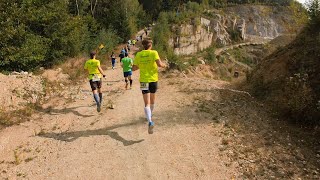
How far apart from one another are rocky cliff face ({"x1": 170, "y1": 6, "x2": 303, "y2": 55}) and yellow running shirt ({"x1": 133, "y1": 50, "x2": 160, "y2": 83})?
36.6 metres

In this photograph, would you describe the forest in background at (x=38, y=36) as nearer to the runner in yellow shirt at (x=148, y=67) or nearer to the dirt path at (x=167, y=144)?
the dirt path at (x=167, y=144)

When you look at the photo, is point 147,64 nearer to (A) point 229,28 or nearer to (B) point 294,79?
(B) point 294,79

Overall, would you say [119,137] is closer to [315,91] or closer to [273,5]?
[315,91]

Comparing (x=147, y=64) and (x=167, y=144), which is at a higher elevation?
(x=147, y=64)

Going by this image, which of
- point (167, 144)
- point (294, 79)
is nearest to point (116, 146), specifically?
point (167, 144)

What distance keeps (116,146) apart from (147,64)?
2.15 meters

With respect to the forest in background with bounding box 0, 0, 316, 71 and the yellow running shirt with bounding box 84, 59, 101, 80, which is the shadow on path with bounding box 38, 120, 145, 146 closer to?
the yellow running shirt with bounding box 84, 59, 101, 80

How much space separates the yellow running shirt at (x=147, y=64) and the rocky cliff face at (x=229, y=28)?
3657 centimetres

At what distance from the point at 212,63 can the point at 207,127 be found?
1186 inches

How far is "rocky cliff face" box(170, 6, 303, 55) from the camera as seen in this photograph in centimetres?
4753

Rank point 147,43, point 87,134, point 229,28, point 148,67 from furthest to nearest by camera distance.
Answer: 1. point 229,28
2. point 87,134
3. point 148,67
4. point 147,43

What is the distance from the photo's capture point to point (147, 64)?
7.01 meters

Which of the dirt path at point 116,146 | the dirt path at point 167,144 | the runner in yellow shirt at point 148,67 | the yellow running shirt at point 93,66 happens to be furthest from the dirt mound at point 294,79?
the yellow running shirt at point 93,66

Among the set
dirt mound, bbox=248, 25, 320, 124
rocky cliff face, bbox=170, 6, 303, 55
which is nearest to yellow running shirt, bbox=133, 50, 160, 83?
dirt mound, bbox=248, 25, 320, 124
